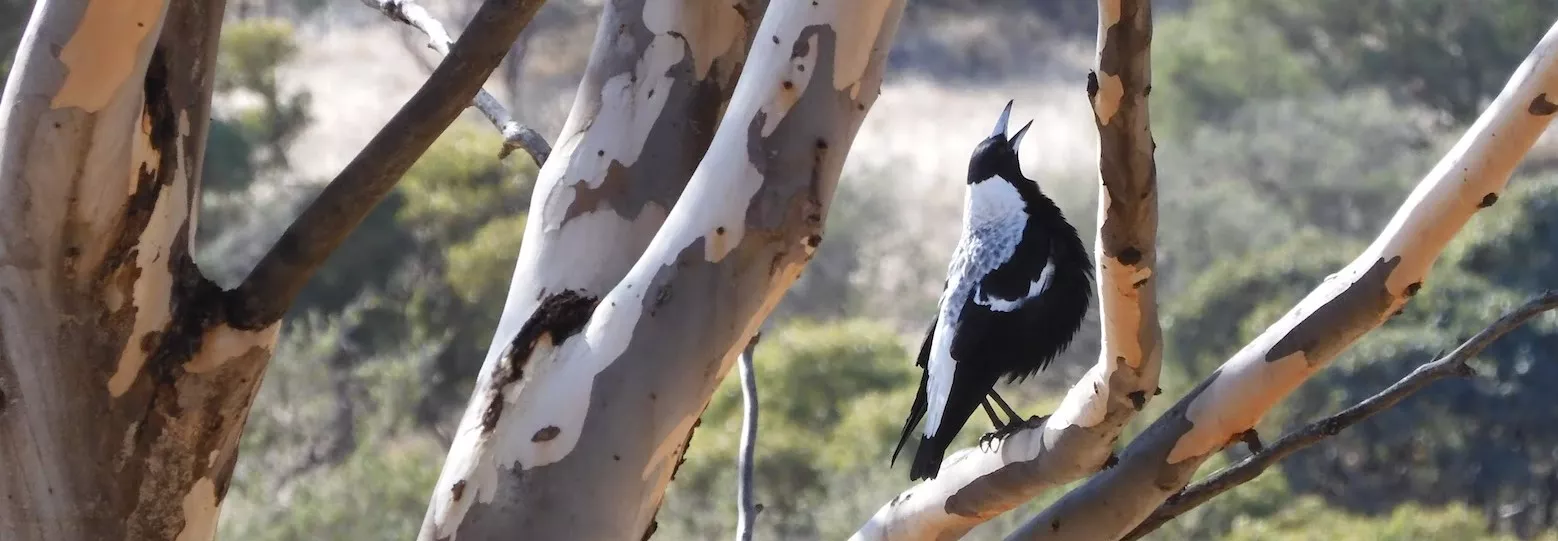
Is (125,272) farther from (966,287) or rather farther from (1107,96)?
(966,287)

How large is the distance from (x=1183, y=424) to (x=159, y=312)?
85cm

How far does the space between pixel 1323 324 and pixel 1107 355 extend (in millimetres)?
220

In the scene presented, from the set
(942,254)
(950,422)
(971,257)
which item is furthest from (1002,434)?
(942,254)

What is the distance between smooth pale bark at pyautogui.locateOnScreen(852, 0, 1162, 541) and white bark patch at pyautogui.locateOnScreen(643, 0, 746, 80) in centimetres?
45

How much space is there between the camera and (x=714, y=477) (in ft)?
22.4

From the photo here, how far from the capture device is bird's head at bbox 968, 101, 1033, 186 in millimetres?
2281

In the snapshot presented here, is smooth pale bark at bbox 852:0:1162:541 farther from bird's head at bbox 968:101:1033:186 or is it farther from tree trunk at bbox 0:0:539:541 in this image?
bird's head at bbox 968:101:1033:186

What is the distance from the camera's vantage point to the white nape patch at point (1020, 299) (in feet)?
6.74

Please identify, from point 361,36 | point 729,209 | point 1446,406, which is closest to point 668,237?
point 729,209

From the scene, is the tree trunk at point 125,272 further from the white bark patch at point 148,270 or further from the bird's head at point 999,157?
the bird's head at point 999,157

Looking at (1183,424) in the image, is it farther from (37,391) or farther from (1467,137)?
(37,391)

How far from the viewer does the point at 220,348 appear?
48.5 inches

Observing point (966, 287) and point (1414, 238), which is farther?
point (966, 287)

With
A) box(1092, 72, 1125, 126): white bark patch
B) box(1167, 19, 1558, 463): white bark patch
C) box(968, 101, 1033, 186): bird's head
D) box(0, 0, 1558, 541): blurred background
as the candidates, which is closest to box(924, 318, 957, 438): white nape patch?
box(968, 101, 1033, 186): bird's head
